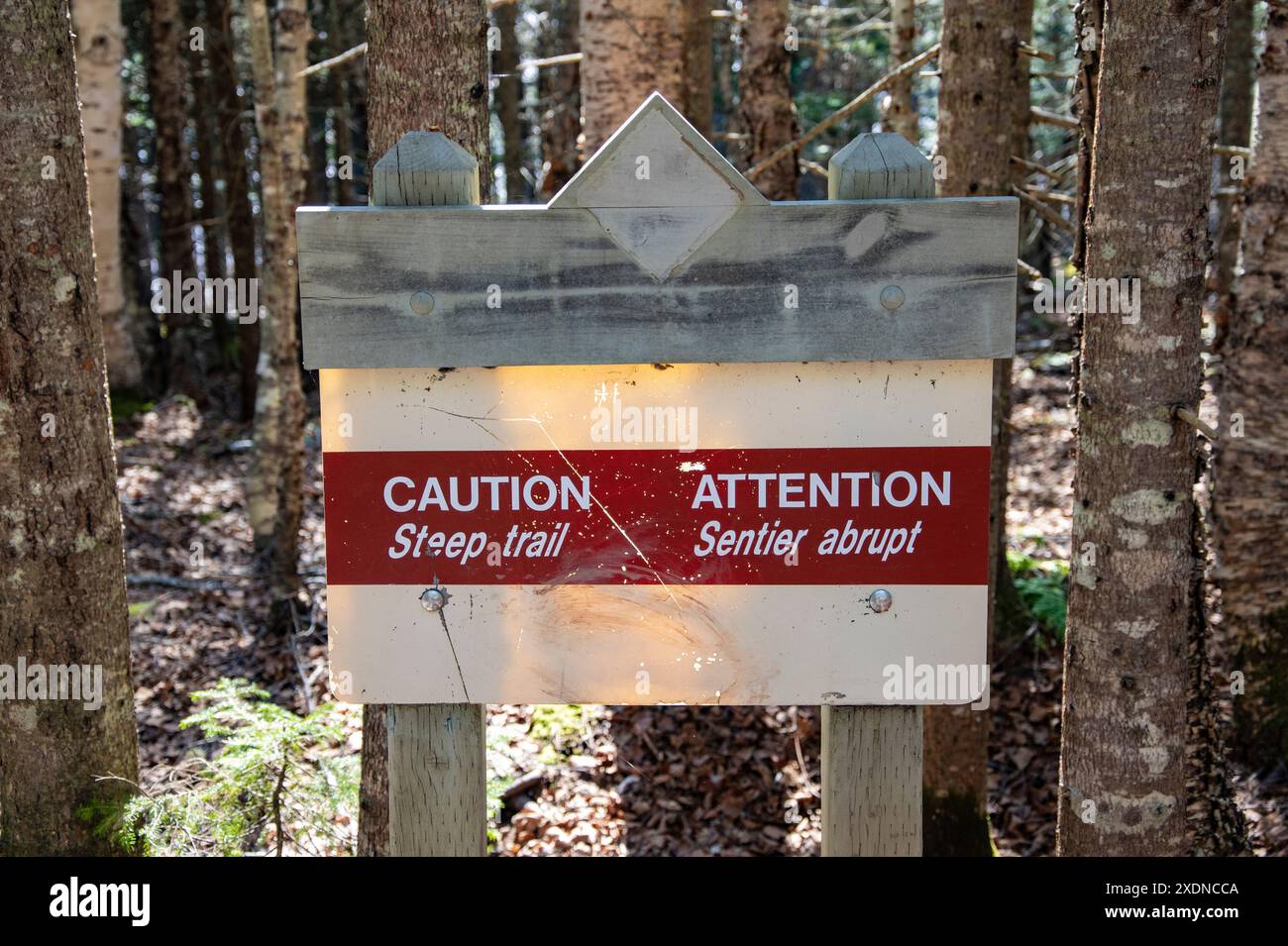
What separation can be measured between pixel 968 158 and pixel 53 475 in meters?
4.23

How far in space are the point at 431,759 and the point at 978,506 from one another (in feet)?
4.35

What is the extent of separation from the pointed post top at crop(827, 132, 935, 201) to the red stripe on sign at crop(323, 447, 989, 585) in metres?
0.53

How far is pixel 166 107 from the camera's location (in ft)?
47.4

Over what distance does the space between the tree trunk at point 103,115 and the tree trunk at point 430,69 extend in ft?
31.3

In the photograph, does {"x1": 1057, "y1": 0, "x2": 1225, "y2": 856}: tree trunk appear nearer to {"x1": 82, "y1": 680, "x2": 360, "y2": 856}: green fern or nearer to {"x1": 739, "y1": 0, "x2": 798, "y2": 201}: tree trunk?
{"x1": 82, "y1": 680, "x2": 360, "y2": 856}: green fern

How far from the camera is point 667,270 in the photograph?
231 centimetres

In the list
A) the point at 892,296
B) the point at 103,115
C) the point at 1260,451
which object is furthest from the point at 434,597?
the point at 103,115

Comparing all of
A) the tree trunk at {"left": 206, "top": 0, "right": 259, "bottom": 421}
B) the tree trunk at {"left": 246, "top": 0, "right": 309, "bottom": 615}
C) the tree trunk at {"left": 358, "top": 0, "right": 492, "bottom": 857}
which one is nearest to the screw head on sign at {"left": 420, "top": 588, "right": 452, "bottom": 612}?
the tree trunk at {"left": 358, "top": 0, "right": 492, "bottom": 857}

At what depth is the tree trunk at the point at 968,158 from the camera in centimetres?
534

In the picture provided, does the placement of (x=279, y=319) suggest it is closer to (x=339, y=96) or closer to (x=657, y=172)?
(x=657, y=172)

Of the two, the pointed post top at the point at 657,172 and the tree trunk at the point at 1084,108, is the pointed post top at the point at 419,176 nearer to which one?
the pointed post top at the point at 657,172

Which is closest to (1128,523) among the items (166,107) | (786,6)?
(786,6)
